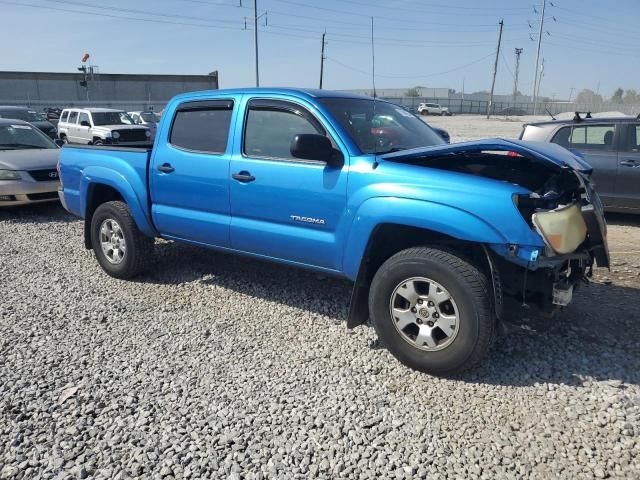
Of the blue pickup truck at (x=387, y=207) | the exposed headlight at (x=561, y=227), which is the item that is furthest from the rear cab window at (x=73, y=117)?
the exposed headlight at (x=561, y=227)

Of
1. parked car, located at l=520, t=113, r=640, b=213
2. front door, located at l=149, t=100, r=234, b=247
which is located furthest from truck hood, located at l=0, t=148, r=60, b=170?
parked car, located at l=520, t=113, r=640, b=213

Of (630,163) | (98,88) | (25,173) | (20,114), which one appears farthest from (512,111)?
(25,173)

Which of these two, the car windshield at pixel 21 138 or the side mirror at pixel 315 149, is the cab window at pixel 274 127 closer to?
the side mirror at pixel 315 149

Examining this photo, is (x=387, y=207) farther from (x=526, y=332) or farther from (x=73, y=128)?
(x=73, y=128)

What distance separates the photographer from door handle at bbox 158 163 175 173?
4.81 m

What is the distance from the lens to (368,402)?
10.6 ft

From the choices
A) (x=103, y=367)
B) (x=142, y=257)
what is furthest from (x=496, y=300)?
(x=142, y=257)

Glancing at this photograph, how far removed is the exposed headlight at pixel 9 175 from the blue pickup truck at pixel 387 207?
15.0 feet

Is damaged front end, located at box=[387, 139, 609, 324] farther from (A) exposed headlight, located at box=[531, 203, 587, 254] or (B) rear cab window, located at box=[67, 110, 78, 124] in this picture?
(B) rear cab window, located at box=[67, 110, 78, 124]

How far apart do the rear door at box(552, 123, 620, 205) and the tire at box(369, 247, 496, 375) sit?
5.30 meters

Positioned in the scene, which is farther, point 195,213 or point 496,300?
point 195,213

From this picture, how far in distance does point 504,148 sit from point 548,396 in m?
1.59

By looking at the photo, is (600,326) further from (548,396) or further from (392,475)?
(392,475)

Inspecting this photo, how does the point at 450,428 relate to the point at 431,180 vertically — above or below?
below
